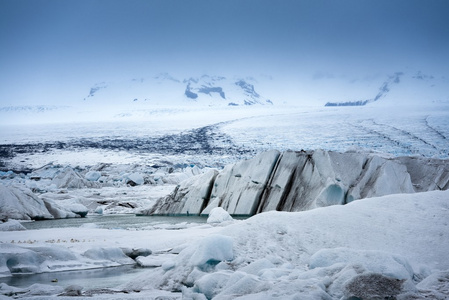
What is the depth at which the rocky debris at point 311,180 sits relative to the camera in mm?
16000

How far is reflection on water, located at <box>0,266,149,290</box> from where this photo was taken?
22.3 ft

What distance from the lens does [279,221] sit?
7723mm

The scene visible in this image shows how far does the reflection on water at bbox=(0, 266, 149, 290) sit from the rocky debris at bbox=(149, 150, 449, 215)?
30.3 feet

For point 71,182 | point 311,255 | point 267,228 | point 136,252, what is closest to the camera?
point 311,255

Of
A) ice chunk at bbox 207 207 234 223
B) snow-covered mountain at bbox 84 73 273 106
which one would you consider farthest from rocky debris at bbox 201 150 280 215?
snow-covered mountain at bbox 84 73 273 106

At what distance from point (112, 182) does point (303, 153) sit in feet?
66.2

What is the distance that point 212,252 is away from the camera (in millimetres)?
6348

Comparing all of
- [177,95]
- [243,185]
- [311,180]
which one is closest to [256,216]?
[311,180]

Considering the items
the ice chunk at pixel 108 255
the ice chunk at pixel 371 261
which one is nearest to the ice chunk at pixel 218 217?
the ice chunk at pixel 108 255

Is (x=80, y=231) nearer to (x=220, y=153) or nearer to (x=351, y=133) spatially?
(x=220, y=153)

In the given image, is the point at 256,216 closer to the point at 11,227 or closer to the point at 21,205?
the point at 11,227

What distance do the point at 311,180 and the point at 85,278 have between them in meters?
11.0

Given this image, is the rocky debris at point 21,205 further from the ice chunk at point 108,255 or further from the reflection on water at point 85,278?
the reflection on water at point 85,278

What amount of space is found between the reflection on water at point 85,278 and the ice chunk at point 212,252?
1179mm
